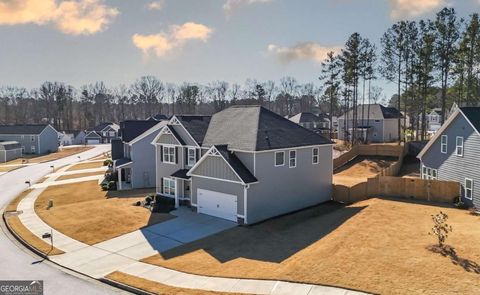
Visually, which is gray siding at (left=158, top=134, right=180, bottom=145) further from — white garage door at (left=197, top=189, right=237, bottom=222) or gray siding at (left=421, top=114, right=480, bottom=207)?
gray siding at (left=421, top=114, right=480, bottom=207)

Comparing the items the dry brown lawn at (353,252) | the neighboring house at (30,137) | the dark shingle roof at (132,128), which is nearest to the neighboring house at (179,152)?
the dry brown lawn at (353,252)

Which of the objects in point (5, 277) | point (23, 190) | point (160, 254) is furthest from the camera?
point (23, 190)

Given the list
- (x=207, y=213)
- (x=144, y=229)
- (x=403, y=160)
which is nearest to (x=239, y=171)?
(x=207, y=213)

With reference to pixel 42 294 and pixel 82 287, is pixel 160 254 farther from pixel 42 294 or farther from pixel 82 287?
pixel 42 294

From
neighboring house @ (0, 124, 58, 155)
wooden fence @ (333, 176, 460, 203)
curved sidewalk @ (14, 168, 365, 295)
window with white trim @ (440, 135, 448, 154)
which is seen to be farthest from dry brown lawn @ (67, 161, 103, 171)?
window with white trim @ (440, 135, 448, 154)

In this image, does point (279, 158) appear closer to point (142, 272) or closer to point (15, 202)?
point (142, 272)

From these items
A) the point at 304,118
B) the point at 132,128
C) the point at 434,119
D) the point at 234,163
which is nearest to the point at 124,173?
the point at 132,128

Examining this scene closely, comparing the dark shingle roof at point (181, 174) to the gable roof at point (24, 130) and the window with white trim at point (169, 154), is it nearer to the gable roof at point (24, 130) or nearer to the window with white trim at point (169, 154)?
the window with white trim at point (169, 154)
